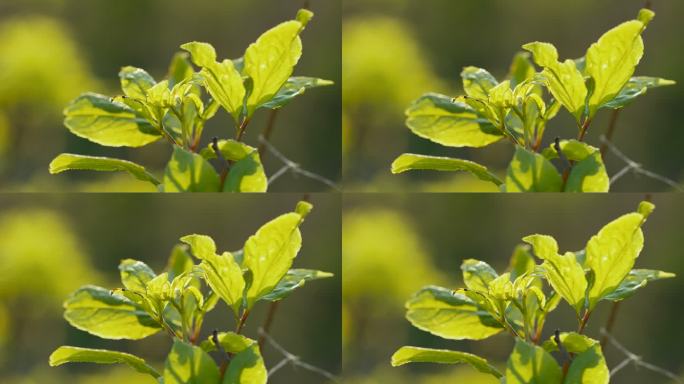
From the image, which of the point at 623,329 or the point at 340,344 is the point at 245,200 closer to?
the point at 340,344

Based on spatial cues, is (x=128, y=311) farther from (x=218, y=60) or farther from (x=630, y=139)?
(x=630, y=139)

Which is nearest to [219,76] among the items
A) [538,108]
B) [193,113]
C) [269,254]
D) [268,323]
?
[193,113]

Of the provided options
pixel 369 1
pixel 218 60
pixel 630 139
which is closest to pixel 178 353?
pixel 218 60

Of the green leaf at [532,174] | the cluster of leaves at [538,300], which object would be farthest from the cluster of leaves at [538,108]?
the cluster of leaves at [538,300]

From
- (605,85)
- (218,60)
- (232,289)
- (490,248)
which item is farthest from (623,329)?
(218,60)

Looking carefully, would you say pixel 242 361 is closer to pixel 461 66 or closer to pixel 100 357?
pixel 100 357

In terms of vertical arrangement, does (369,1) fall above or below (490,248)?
above

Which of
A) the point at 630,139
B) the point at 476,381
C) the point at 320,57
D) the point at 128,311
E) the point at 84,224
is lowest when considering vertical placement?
the point at 476,381
